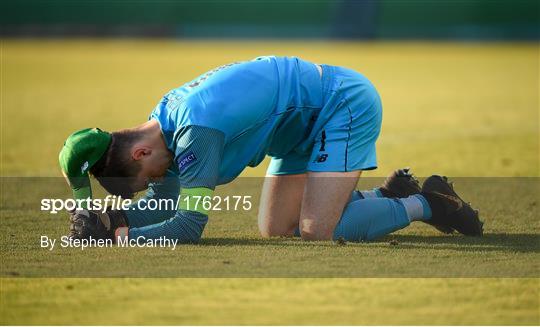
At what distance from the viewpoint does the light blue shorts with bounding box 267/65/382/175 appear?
7301 millimetres

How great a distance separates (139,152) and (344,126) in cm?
142

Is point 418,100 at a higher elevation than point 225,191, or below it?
below

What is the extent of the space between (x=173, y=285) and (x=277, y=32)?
3650 cm

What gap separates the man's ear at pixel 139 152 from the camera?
680 cm

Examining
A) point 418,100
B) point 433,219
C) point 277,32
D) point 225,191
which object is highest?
point 433,219

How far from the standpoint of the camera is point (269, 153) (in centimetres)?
766

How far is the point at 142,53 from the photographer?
34.9 meters

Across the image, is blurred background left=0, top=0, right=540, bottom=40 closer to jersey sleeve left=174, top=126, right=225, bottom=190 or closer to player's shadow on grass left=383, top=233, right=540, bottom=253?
player's shadow on grass left=383, top=233, right=540, bottom=253

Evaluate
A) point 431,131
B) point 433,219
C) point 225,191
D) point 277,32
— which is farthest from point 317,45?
point 433,219

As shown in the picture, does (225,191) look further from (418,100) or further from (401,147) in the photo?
(418,100)
